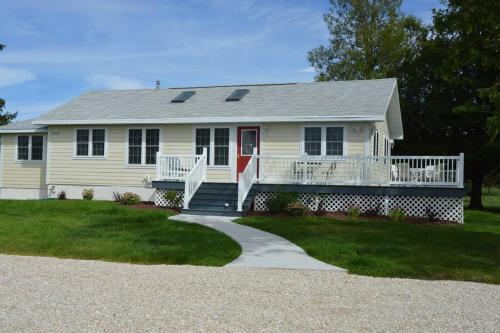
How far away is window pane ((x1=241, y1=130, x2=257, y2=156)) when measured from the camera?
19047mm

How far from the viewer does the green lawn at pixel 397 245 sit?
8.33 meters

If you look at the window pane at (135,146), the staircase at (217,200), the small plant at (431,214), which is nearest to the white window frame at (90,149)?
the window pane at (135,146)

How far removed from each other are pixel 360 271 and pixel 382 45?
28763 mm

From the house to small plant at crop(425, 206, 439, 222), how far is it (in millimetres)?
198

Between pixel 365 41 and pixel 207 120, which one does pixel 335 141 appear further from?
pixel 365 41

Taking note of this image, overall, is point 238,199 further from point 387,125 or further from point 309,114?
point 387,125

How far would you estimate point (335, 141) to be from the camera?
17.9 meters

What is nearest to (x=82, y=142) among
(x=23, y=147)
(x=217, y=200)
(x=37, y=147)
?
(x=37, y=147)

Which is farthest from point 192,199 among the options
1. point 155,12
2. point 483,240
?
point 483,240

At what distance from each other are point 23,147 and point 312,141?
12340 mm

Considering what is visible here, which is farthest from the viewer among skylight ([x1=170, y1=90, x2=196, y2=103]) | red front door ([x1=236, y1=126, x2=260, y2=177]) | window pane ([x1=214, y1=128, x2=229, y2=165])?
skylight ([x1=170, y1=90, x2=196, y2=103])

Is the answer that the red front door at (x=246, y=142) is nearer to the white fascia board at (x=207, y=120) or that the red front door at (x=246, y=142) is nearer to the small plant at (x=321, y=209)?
the white fascia board at (x=207, y=120)

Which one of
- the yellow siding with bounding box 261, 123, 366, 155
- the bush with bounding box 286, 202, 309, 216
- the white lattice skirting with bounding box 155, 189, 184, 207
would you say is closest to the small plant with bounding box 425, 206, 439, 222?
the yellow siding with bounding box 261, 123, 366, 155

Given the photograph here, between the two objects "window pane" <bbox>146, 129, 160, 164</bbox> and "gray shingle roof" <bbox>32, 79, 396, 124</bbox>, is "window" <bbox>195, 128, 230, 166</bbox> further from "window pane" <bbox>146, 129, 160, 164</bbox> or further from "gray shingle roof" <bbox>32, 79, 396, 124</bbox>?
"window pane" <bbox>146, 129, 160, 164</bbox>
